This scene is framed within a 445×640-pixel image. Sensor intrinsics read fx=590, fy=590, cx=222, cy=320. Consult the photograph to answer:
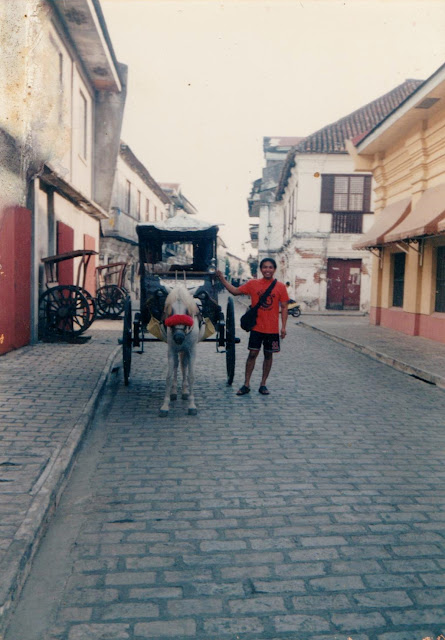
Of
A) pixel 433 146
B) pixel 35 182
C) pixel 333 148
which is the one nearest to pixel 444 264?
pixel 433 146

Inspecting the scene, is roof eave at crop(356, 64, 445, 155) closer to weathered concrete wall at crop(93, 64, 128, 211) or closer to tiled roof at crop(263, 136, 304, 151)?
weathered concrete wall at crop(93, 64, 128, 211)

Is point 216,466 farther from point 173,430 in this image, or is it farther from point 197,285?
point 197,285

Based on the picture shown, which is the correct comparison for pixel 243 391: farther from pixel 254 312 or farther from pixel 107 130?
pixel 107 130

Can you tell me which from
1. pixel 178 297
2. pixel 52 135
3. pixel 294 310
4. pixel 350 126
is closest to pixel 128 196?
pixel 294 310

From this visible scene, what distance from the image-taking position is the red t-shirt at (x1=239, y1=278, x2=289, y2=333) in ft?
24.3

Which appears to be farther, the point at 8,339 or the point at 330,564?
the point at 8,339

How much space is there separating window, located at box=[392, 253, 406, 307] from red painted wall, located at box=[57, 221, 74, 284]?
8.67 m

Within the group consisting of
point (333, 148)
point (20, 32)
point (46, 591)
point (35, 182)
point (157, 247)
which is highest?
point (333, 148)

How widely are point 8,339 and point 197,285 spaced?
129 inches

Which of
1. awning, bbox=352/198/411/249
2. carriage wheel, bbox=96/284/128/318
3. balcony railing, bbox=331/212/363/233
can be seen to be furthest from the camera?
balcony railing, bbox=331/212/363/233

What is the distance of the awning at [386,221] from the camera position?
49.1 feet

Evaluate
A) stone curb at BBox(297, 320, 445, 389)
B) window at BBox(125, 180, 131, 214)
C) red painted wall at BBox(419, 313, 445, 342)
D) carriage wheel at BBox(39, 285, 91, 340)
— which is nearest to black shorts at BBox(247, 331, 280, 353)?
stone curb at BBox(297, 320, 445, 389)

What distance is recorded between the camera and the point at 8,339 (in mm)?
9445

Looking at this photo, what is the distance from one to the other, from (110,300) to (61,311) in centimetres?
611
